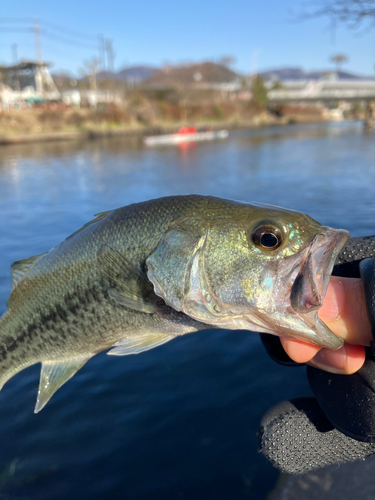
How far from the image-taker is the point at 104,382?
3750 millimetres

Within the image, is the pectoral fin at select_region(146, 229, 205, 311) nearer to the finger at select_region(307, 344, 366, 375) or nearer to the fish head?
the fish head

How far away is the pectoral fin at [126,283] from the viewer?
2070 mm

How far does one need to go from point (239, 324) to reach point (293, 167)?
17.6m

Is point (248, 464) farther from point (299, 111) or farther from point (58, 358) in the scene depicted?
point (299, 111)

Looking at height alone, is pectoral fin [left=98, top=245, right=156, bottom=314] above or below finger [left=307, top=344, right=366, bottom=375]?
above

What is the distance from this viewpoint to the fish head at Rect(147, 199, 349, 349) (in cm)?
170

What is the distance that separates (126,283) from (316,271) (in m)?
1.03

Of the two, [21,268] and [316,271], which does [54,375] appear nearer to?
[21,268]

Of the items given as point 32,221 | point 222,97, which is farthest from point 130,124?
point 32,221

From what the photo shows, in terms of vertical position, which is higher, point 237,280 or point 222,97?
point 222,97

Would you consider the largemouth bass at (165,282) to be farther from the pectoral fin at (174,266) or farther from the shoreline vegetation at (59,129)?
the shoreline vegetation at (59,129)

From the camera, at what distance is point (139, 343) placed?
2.17 m

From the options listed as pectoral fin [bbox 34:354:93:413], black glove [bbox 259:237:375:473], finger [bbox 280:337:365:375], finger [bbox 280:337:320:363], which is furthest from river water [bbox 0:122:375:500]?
finger [bbox 280:337:320:363]

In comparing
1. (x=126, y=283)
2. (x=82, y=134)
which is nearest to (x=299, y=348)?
(x=126, y=283)
